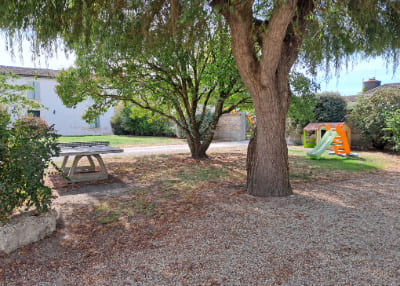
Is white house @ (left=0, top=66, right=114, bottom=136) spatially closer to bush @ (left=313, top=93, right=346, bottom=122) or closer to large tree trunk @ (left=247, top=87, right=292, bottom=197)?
bush @ (left=313, top=93, right=346, bottom=122)

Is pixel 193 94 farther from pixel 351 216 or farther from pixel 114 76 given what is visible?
pixel 351 216

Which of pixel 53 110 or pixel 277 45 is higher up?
pixel 53 110

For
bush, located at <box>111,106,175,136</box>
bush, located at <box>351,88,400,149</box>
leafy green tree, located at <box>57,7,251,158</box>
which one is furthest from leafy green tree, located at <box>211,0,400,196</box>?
bush, located at <box>111,106,175,136</box>

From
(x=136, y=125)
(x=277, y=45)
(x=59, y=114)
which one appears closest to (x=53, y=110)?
(x=59, y=114)

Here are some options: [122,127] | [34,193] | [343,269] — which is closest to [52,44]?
[34,193]

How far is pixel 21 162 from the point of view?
2801mm

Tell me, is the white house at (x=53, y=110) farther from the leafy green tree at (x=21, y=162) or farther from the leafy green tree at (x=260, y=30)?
the leafy green tree at (x=21, y=162)

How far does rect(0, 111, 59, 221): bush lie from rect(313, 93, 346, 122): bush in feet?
45.3

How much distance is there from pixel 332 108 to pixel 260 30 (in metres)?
11.0

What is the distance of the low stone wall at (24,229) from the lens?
9.01 ft

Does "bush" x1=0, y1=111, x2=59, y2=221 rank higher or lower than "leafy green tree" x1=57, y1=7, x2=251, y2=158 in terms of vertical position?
lower

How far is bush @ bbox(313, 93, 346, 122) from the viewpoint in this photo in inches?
555

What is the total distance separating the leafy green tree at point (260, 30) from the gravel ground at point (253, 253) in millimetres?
1186

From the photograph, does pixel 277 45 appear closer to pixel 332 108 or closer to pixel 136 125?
pixel 332 108
